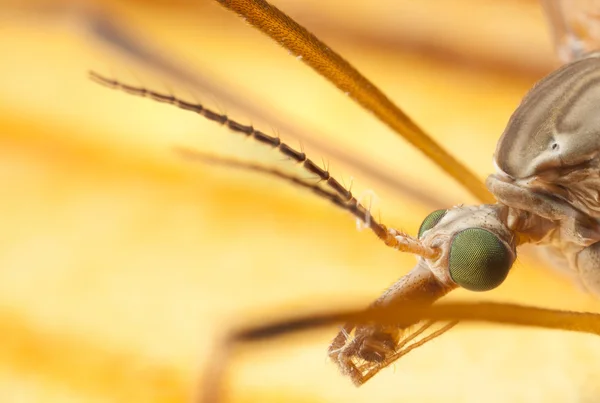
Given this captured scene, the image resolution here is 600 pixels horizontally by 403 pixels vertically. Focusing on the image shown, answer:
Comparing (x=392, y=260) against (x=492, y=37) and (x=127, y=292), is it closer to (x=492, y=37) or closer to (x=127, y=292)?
(x=127, y=292)

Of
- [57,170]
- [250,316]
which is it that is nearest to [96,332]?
[57,170]

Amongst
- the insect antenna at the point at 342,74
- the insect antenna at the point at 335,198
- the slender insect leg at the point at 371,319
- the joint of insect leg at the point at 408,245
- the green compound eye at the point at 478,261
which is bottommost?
the slender insect leg at the point at 371,319

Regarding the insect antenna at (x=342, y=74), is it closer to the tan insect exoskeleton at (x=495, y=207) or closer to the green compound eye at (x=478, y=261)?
the tan insect exoskeleton at (x=495, y=207)

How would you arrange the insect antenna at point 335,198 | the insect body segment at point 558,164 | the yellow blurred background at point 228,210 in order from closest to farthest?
1. the insect antenna at point 335,198
2. the insect body segment at point 558,164
3. the yellow blurred background at point 228,210

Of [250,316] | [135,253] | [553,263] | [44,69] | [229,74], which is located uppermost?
[44,69]

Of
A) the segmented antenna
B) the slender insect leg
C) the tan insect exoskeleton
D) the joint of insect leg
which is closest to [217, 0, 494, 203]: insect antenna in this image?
the tan insect exoskeleton

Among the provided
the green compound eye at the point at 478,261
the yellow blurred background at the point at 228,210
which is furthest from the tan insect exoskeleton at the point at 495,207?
the yellow blurred background at the point at 228,210
